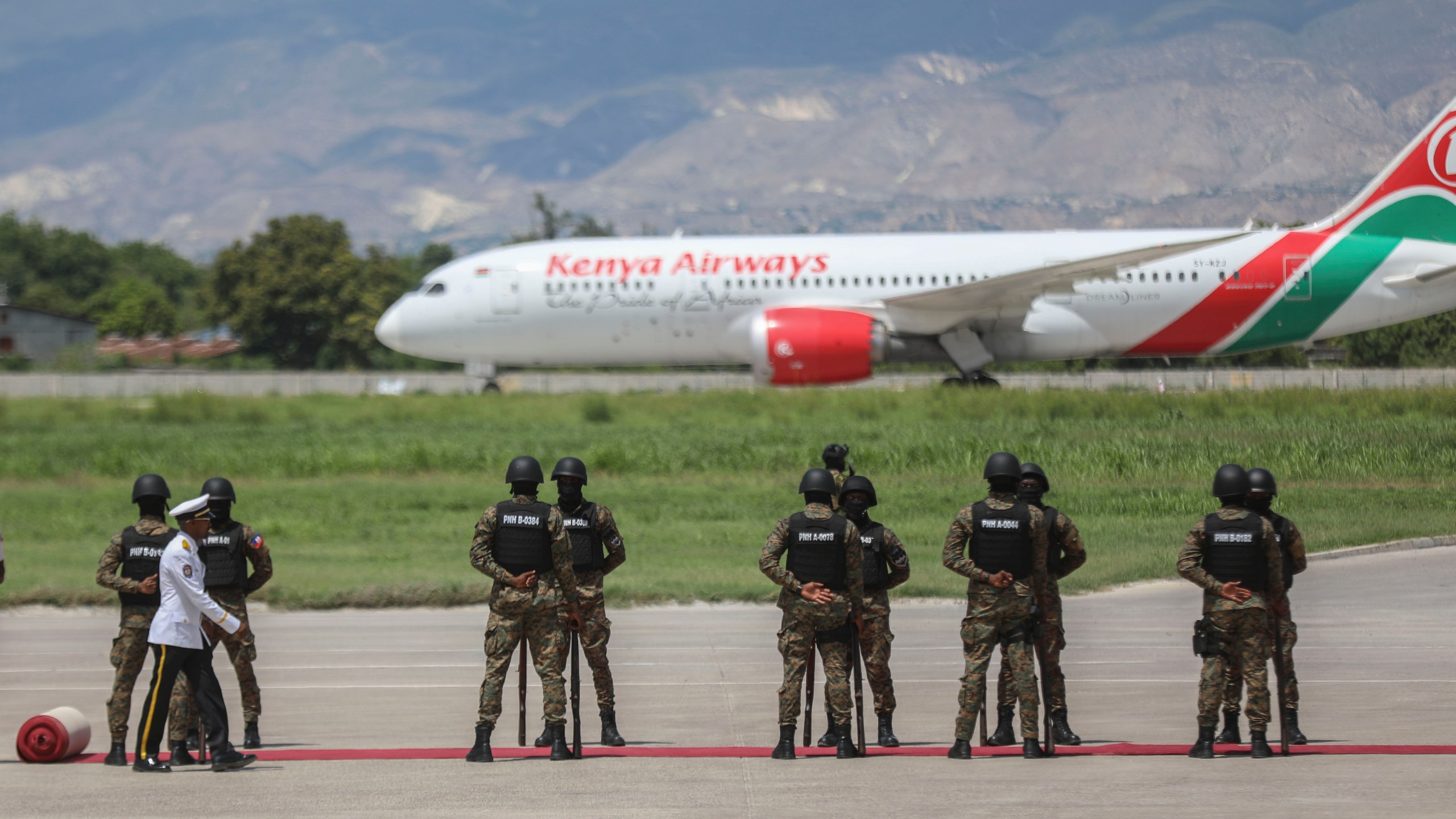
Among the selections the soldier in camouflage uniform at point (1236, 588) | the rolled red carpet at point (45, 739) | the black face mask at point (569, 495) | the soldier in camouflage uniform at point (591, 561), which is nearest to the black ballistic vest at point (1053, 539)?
the soldier in camouflage uniform at point (1236, 588)

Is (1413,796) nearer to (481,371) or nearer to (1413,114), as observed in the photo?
(481,371)

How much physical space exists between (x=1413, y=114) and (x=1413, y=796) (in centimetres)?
12094

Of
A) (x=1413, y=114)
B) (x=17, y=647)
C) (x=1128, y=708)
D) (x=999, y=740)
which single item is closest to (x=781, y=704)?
(x=999, y=740)

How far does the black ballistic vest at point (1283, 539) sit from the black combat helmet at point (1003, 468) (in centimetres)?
162

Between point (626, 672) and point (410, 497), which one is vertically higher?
point (410, 497)

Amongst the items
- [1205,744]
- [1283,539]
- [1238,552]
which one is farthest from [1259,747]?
[1283,539]

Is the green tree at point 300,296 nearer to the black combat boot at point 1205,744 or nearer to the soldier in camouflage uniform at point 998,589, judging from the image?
the soldier in camouflage uniform at point 998,589

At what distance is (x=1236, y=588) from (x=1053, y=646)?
1.31 metres

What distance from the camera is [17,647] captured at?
1653cm

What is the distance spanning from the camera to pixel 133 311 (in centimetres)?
10981

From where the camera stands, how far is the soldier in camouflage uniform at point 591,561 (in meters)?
11.3

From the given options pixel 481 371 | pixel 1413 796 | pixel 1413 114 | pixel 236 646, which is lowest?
pixel 1413 796

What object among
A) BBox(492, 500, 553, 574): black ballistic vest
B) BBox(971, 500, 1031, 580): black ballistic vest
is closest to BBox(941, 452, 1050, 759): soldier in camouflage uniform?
BBox(971, 500, 1031, 580): black ballistic vest

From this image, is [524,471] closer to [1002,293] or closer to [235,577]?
[235,577]
